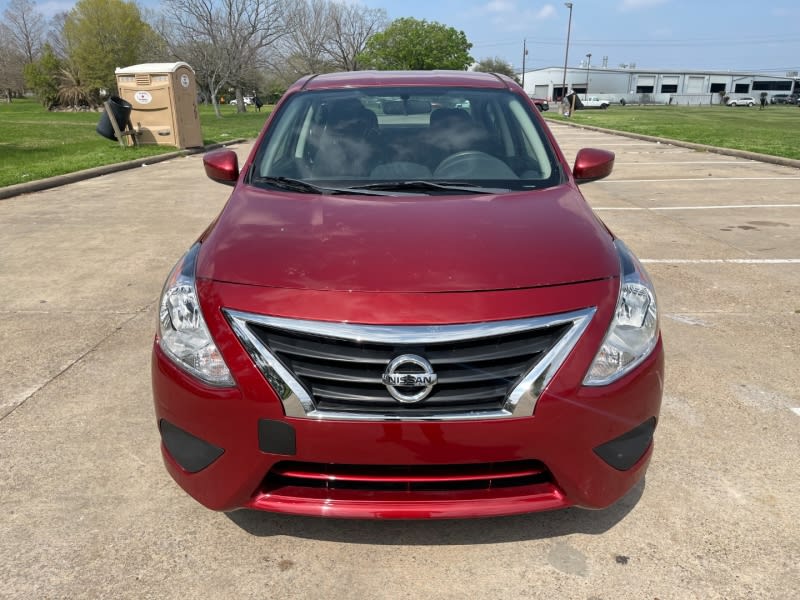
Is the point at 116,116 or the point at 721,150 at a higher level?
the point at 116,116

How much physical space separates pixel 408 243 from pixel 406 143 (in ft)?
3.86

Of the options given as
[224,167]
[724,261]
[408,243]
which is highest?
[224,167]

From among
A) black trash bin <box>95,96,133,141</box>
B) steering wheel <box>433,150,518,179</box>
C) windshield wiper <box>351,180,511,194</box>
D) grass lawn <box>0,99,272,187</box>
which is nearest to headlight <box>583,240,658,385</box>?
windshield wiper <box>351,180,511,194</box>

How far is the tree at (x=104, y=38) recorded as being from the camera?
4816 centimetres

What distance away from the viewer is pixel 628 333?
6.76ft

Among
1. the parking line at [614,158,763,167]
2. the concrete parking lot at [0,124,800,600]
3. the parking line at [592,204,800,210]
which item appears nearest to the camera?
the concrete parking lot at [0,124,800,600]

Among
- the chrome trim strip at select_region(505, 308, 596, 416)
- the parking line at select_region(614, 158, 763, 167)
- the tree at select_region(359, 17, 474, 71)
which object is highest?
the tree at select_region(359, 17, 474, 71)

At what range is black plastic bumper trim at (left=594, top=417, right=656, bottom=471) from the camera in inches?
78.8

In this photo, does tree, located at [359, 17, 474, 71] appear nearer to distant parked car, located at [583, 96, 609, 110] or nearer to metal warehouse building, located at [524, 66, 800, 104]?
distant parked car, located at [583, 96, 609, 110]

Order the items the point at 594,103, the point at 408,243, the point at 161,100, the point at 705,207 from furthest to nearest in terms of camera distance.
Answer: the point at 594,103
the point at 161,100
the point at 705,207
the point at 408,243

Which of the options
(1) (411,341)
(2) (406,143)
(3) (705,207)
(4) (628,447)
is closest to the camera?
(1) (411,341)

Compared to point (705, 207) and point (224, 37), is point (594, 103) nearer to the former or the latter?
point (224, 37)

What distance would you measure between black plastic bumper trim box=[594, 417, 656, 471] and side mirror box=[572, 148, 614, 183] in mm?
1668

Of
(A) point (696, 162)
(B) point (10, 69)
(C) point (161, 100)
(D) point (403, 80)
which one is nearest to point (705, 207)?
(A) point (696, 162)
